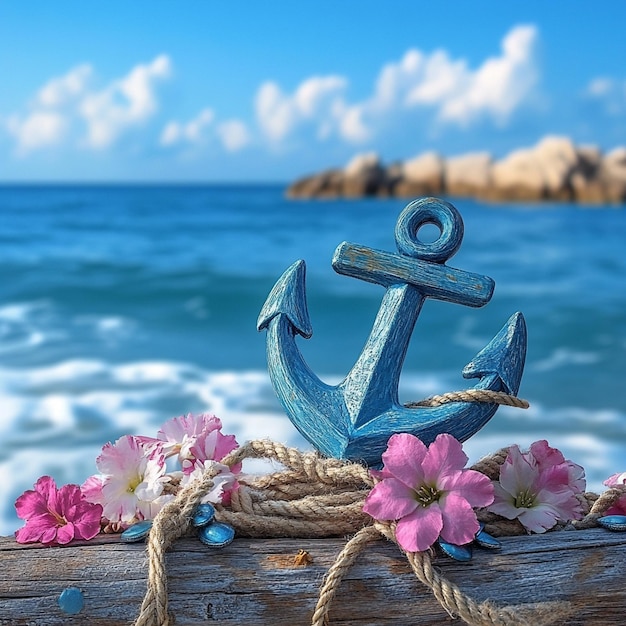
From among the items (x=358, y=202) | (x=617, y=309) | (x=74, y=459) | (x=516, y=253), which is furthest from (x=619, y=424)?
(x=358, y=202)

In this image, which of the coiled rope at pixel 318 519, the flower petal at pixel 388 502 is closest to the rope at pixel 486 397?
the coiled rope at pixel 318 519

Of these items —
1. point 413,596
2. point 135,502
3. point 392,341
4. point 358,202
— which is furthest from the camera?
point 358,202

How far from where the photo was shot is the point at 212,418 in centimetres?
172

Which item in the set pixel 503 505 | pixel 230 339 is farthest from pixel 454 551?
pixel 230 339

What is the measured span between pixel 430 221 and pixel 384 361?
338 mm

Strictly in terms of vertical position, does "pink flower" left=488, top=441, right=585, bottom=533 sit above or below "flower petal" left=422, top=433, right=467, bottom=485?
below

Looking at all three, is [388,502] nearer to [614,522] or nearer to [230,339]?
Answer: [614,522]

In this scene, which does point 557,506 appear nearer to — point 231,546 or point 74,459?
point 231,546

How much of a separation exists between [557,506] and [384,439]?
36cm

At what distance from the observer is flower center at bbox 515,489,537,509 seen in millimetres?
1575

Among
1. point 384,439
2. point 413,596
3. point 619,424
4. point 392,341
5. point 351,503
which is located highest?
point 392,341

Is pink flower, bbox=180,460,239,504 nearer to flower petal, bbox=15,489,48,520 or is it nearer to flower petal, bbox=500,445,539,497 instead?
flower petal, bbox=15,489,48,520

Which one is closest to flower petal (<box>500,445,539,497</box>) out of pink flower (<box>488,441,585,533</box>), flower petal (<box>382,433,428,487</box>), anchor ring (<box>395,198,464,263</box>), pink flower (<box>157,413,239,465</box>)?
pink flower (<box>488,441,585,533</box>)

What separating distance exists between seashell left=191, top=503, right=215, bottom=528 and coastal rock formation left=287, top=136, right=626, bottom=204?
30956mm
